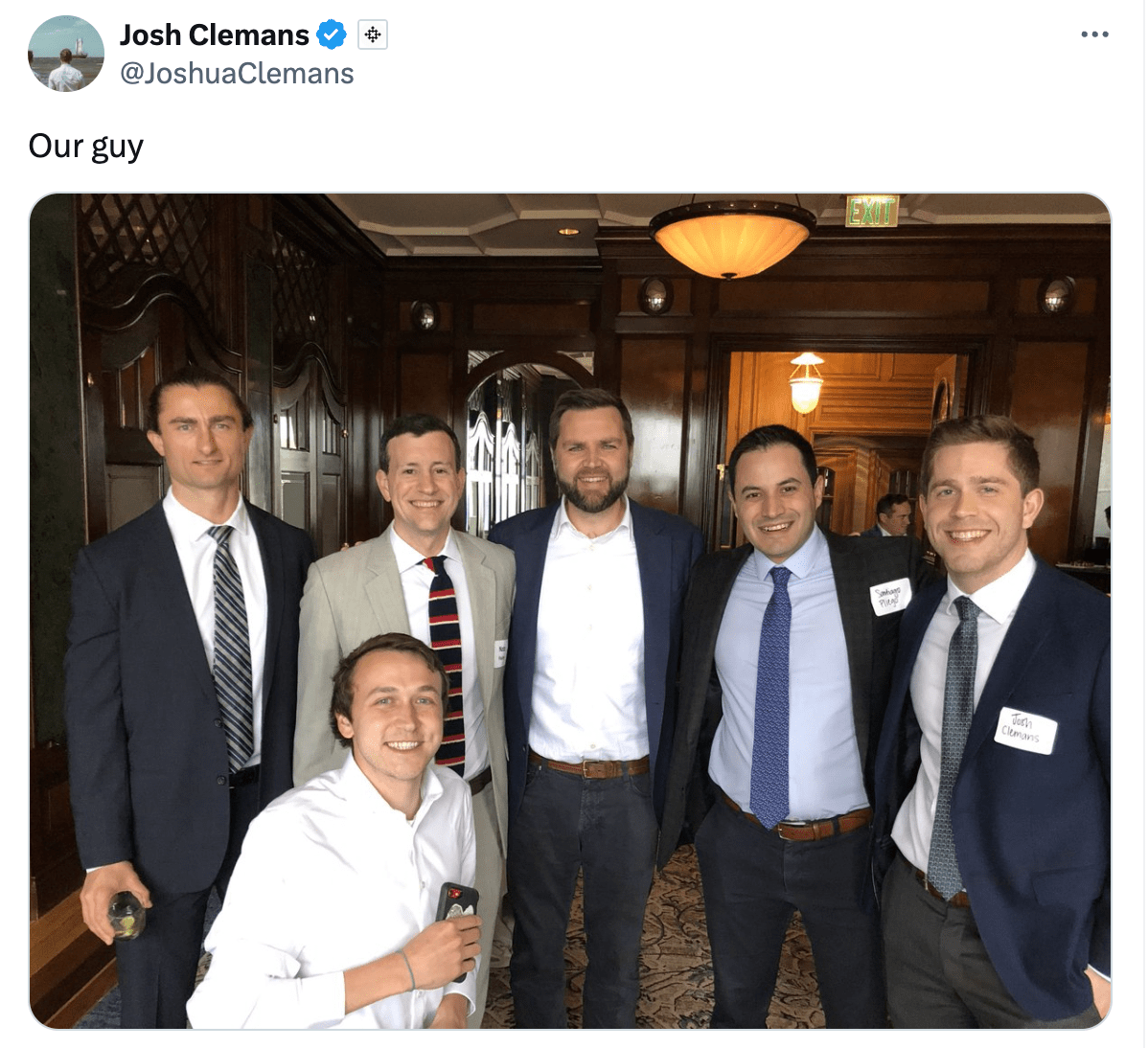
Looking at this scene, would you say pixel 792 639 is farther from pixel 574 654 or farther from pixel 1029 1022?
pixel 1029 1022

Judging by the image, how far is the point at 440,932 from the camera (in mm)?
1343

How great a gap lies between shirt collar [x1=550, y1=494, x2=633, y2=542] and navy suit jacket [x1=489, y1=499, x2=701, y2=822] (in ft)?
0.07

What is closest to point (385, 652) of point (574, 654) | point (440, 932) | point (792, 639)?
point (440, 932)

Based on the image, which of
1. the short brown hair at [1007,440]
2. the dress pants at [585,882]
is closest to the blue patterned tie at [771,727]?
the dress pants at [585,882]

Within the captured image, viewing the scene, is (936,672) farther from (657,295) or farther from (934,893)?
(657,295)

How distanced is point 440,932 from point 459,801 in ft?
1.02

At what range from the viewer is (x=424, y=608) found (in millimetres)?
2014

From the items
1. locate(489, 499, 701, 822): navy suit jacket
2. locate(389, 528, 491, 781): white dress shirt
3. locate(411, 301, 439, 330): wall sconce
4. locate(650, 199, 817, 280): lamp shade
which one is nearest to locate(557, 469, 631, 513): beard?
locate(489, 499, 701, 822): navy suit jacket

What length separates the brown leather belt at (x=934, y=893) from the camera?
4.86 feet

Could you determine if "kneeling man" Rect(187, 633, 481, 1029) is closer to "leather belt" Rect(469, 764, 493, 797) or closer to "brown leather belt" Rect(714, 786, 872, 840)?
"leather belt" Rect(469, 764, 493, 797)

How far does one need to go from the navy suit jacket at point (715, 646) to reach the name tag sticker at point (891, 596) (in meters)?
0.01

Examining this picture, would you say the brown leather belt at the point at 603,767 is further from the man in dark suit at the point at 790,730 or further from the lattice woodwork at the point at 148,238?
the lattice woodwork at the point at 148,238

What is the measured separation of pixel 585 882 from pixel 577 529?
105 cm

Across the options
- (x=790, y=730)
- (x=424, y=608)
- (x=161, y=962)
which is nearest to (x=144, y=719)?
(x=161, y=962)
